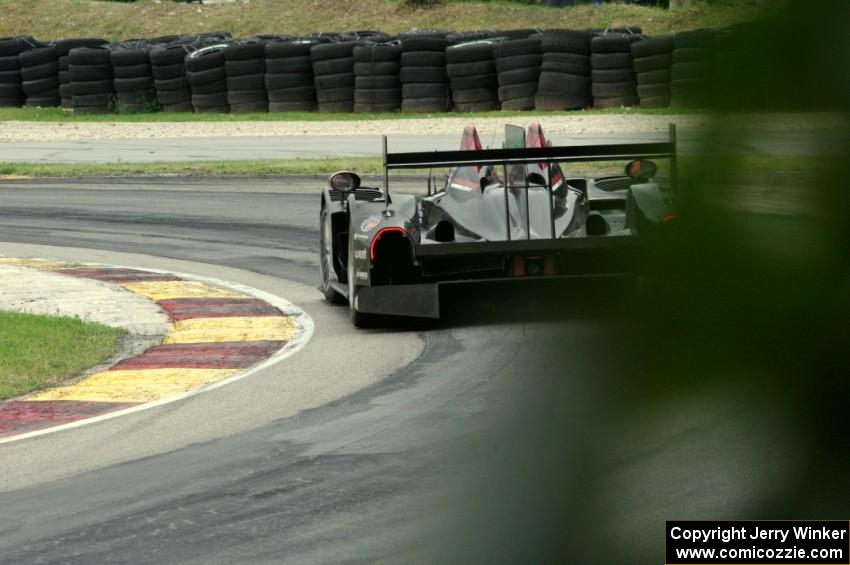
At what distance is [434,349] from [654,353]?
765 cm

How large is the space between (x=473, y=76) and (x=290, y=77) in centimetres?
399

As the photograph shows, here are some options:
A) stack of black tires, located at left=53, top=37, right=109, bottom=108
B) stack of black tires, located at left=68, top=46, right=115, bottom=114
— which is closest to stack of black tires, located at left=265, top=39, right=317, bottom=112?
stack of black tires, located at left=68, top=46, right=115, bottom=114

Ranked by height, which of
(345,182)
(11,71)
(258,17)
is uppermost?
(258,17)

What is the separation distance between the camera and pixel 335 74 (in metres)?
28.5

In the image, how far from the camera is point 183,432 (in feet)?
21.2

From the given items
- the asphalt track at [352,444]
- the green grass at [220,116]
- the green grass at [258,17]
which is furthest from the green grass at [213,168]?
the green grass at [258,17]

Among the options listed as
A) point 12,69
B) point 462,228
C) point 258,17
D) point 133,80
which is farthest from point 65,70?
point 462,228

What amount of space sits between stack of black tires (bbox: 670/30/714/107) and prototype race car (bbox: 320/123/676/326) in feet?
23.8

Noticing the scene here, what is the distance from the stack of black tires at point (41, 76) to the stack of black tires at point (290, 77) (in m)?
5.30

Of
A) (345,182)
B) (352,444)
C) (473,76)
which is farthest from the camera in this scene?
(473,76)

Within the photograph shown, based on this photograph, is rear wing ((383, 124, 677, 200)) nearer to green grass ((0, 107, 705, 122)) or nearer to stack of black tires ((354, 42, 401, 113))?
green grass ((0, 107, 705, 122))

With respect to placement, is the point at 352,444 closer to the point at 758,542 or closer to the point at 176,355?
the point at 176,355

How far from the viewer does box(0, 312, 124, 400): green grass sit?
7848 mm

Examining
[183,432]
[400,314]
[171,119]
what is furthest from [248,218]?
[171,119]
